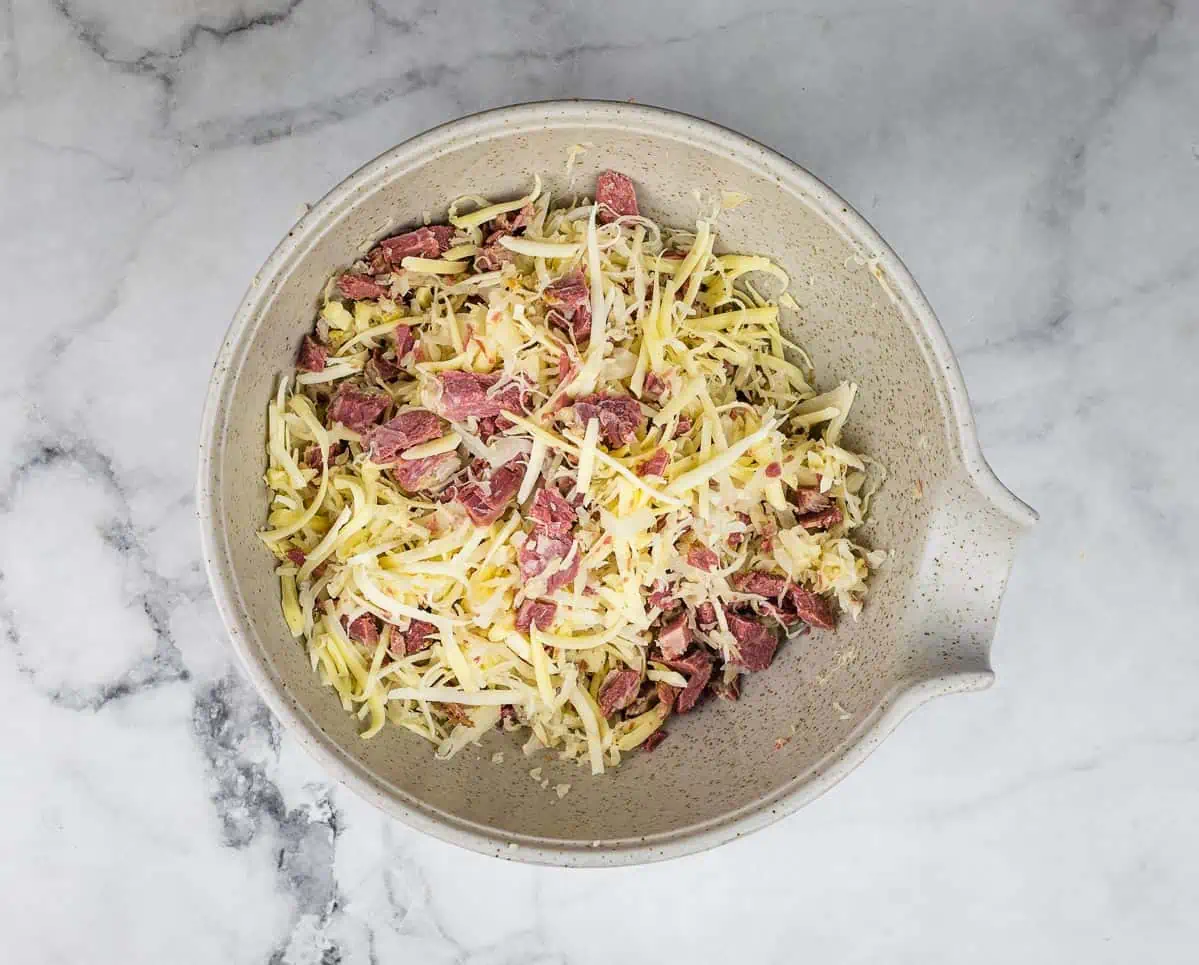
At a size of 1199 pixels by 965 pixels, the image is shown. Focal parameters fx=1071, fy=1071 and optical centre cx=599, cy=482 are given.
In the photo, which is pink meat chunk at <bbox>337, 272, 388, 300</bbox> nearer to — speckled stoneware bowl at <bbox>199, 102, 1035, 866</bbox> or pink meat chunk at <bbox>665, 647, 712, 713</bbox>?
speckled stoneware bowl at <bbox>199, 102, 1035, 866</bbox>

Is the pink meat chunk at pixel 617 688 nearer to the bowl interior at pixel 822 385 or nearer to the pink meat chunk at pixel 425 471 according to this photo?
the bowl interior at pixel 822 385

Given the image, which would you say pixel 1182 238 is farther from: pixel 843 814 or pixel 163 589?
pixel 163 589

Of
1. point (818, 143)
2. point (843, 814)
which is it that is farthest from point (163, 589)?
point (818, 143)

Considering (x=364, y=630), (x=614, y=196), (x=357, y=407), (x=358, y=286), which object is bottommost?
(x=364, y=630)

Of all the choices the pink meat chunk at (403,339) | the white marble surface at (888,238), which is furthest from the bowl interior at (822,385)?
the white marble surface at (888,238)

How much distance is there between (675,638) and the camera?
55.2 inches

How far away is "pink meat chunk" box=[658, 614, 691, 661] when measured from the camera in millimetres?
1402

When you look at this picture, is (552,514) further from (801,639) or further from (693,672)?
(801,639)

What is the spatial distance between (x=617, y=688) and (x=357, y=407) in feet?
1.64

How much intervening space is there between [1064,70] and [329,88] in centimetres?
114

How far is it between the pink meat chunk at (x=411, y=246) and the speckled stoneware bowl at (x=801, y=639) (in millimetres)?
22

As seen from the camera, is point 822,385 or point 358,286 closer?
point 358,286

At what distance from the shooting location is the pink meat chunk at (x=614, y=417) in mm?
1321

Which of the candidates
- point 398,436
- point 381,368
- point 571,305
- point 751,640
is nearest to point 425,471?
point 398,436
